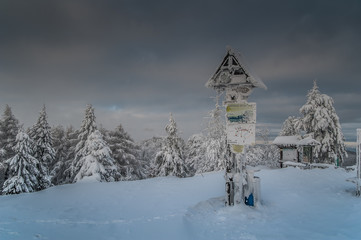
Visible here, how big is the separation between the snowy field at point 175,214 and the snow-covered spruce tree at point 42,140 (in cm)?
1453

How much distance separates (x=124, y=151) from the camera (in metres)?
30.5

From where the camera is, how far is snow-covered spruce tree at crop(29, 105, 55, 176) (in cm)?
2314

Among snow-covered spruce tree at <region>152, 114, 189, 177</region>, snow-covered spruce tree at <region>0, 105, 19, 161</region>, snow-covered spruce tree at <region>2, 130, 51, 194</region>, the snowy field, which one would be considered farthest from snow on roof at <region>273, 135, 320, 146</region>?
snow-covered spruce tree at <region>0, 105, 19, 161</region>

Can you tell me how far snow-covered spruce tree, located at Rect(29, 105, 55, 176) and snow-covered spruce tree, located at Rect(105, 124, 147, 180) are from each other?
7.22 meters

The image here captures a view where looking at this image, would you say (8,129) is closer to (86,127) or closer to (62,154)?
(62,154)

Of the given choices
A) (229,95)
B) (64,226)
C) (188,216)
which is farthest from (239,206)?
(64,226)

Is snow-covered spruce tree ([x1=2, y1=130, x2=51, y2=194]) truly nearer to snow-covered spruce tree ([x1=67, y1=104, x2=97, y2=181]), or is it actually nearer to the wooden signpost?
snow-covered spruce tree ([x1=67, y1=104, x2=97, y2=181])

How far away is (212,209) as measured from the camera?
327 inches

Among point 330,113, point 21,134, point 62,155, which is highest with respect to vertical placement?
point 330,113

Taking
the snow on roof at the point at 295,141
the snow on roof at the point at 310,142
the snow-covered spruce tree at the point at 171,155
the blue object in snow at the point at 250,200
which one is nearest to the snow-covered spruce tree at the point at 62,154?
the snow-covered spruce tree at the point at 171,155

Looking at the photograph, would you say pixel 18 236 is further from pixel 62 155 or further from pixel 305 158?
pixel 62 155

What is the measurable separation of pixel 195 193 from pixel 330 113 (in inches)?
870

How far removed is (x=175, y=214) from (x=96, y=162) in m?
16.0

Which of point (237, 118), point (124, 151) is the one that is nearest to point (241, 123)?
point (237, 118)
